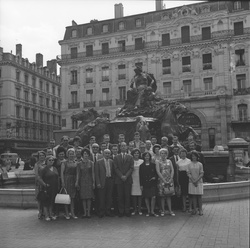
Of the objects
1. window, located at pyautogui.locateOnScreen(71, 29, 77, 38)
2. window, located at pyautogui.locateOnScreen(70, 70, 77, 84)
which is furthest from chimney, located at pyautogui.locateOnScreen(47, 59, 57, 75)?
window, located at pyautogui.locateOnScreen(70, 70, 77, 84)

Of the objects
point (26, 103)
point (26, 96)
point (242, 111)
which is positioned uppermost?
point (26, 96)

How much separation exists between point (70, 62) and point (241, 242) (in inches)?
1897

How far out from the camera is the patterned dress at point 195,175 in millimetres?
8448

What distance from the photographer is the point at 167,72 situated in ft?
151

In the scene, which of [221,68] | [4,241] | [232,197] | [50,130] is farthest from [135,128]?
[50,130]

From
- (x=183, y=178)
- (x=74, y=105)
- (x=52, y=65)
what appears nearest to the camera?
(x=183, y=178)

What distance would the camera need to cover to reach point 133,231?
6.91 m

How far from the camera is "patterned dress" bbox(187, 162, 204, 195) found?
27.7ft

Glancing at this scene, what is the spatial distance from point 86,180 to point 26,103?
168ft

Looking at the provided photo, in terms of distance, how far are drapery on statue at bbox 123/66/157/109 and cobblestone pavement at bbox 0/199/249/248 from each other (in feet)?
31.0

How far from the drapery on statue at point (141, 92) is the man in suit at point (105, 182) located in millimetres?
9141

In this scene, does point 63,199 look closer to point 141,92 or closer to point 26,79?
point 141,92

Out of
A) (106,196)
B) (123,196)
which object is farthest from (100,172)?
(123,196)

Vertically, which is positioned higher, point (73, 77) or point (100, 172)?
point (73, 77)
